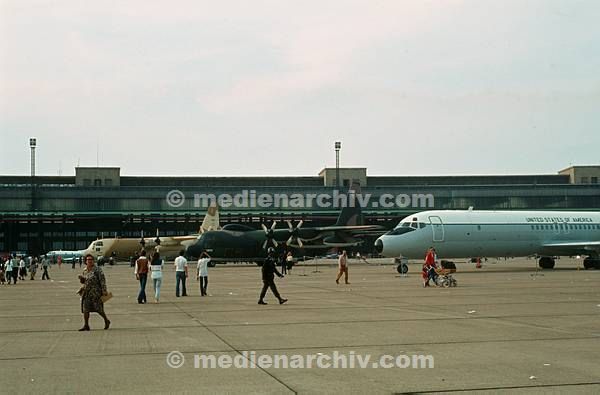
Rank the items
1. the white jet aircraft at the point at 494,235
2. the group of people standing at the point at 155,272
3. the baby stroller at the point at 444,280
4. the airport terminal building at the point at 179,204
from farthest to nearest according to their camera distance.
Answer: the airport terminal building at the point at 179,204
the white jet aircraft at the point at 494,235
the baby stroller at the point at 444,280
the group of people standing at the point at 155,272

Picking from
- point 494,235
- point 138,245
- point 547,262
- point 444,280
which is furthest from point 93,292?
point 138,245

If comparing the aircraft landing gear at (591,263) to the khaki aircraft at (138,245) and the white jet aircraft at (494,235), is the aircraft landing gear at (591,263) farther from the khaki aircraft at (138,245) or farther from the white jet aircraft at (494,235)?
the khaki aircraft at (138,245)

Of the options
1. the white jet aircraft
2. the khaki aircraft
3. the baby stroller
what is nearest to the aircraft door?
the white jet aircraft

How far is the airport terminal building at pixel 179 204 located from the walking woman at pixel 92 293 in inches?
3302

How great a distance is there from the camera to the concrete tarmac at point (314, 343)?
878 centimetres

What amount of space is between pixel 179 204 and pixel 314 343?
9313cm

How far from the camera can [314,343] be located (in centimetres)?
1220

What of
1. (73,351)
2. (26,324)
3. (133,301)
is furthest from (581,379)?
(133,301)

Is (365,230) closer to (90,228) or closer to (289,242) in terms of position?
(289,242)

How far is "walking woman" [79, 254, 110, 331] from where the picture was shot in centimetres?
1456

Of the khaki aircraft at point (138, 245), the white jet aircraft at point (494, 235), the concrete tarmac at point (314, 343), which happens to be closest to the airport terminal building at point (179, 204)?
the khaki aircraft at point (138, 245)

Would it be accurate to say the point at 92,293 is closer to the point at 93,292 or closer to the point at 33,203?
the point at 93,292

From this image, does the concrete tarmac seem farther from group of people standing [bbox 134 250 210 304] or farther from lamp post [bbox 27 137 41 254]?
lamp post [bbox 27 137 41 254]

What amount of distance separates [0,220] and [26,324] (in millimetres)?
84278
